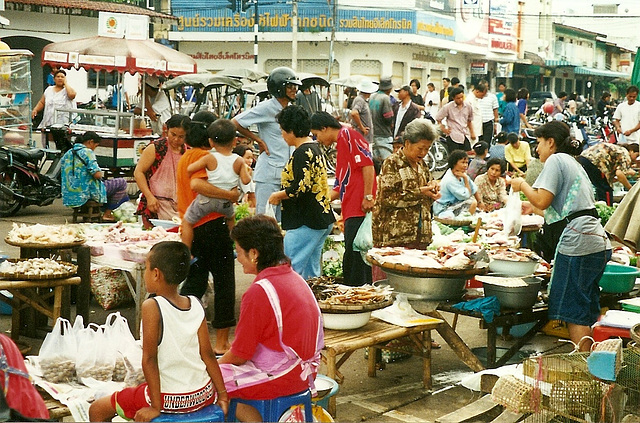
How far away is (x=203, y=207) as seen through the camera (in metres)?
5.85

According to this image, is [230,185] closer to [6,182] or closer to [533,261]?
[533,261]

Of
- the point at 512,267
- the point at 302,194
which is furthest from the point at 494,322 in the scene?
the point at 302,194

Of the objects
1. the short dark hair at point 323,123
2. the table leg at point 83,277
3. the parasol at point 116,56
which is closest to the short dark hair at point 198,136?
the short dark hair at point 323,123

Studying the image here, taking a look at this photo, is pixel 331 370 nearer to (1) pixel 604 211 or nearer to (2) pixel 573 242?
(2) pixel 573 242

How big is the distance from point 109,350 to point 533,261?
3182 millimetres

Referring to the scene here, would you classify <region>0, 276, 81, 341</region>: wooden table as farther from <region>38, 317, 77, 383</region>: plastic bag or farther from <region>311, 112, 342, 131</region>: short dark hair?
<region>311, 112, 342, 131</region>: short dark hair

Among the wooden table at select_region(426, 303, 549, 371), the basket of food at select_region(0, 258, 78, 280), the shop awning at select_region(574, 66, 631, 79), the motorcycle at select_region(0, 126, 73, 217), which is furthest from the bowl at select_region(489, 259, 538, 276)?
the shop awning at select_region(574, 66, 631, 79)

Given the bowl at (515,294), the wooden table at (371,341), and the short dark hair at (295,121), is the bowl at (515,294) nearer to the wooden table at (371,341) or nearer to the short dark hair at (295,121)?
the wooden table at (371,341)

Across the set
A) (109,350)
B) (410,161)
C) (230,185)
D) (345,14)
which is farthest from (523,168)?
(345,14)

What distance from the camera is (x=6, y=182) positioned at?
11.8 metres

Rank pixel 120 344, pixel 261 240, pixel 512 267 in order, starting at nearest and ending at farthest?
1. pixel 261 240
2. pixel 120 344
3. pixel 512 267

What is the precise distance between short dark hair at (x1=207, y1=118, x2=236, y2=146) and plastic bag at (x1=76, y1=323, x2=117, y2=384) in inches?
79.0

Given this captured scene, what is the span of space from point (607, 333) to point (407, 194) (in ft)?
6.04

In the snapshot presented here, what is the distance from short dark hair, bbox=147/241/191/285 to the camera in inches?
144
